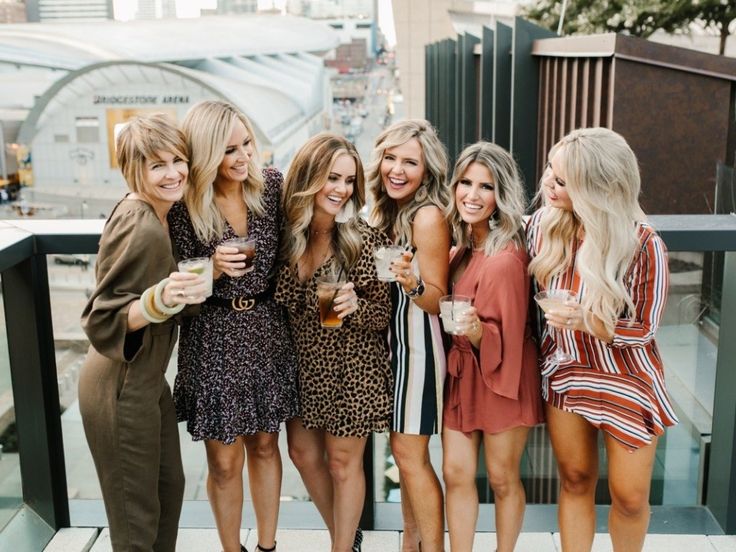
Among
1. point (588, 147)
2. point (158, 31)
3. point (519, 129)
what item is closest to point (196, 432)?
point (588, 147)

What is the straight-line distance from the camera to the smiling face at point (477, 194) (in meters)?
2.47

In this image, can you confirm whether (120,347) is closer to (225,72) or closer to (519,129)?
(519,129)

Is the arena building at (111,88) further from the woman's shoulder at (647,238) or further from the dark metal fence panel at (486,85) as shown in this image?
the woman's shoulder at (647,238)

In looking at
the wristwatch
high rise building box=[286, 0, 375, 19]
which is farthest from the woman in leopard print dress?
high rise building box=[286, 0, 375, 19]

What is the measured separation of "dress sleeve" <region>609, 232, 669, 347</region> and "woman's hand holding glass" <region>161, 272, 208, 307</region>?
1211 millimetres

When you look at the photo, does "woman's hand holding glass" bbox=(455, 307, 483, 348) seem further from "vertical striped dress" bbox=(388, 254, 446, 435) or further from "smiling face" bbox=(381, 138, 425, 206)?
"smiling face" bbox=(381, 138, 425, 206)

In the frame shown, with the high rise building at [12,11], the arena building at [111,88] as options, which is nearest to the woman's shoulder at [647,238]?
the arena building at [111,88]

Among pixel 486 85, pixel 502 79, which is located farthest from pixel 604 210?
pixel 486 85

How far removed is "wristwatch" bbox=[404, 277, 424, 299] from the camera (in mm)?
2456

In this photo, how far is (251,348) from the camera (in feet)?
8.35

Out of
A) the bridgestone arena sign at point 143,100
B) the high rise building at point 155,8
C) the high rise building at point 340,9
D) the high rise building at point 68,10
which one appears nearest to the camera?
the bridgestone arena sign at point 143,100

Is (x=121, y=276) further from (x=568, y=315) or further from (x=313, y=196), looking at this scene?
(x=568, y=315)

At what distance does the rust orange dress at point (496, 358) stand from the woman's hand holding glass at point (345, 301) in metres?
0.38

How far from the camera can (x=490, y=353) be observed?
8.02ft
